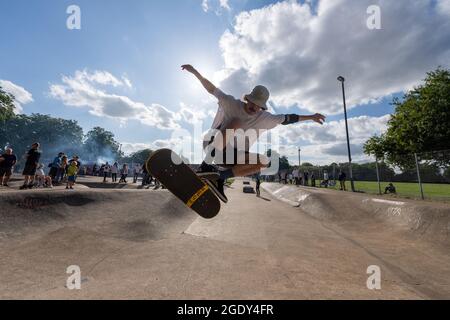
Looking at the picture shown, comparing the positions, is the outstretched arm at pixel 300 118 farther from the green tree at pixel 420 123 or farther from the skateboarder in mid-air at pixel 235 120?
the green tree at pixel 420 123

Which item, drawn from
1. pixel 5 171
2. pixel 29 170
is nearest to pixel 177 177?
pixel 29 170

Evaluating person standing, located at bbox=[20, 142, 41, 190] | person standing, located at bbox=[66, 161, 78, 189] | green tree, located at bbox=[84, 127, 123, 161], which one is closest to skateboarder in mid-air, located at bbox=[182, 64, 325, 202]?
person standing, located at bbox=[20, 142, 41, 190]

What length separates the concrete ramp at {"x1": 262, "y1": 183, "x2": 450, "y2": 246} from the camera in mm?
7434

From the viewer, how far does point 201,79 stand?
4.19 meters

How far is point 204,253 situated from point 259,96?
11.4 feet

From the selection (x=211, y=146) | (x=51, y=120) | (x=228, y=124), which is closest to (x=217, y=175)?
(x=211, y=146)

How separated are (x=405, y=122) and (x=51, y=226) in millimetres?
23145

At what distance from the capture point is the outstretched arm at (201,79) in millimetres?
4148

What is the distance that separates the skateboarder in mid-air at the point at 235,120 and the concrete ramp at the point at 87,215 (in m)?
3.78

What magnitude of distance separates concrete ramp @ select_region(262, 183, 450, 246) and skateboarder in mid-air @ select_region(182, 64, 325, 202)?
5874mm

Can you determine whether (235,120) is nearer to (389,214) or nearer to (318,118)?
(318,118)

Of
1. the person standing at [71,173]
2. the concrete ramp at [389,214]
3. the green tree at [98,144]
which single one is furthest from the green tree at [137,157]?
the concrete ramp at [389,214]

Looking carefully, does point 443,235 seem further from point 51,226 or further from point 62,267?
point 51,226

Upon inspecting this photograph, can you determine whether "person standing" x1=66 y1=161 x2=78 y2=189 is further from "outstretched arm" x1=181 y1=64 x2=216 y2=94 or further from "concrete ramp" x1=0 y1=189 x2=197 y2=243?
"outstretched arm" x1=181 y1=64 x2=216 y2=94
